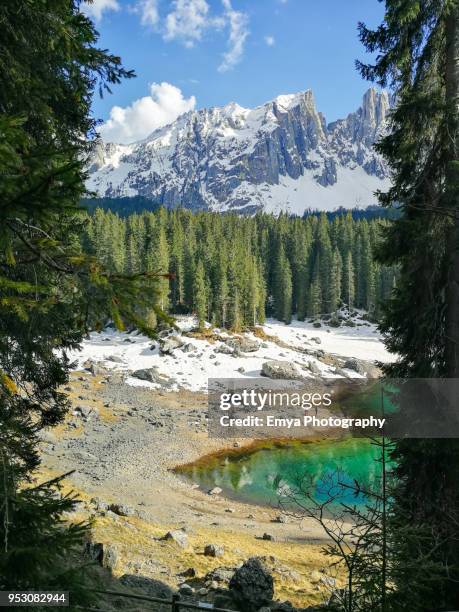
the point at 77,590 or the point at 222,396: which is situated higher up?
the point at 77,590

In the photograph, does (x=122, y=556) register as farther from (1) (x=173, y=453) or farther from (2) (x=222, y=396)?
(2) (x=222, y=396)

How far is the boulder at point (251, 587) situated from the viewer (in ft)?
29.4

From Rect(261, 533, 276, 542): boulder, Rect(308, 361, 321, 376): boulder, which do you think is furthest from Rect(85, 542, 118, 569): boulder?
Rect(308, 361, 321, 376): boulder

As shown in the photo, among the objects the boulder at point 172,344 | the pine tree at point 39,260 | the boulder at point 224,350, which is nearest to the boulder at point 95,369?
the boulder at point 172,344

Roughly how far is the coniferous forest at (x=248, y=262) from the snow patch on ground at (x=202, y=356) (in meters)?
5.95

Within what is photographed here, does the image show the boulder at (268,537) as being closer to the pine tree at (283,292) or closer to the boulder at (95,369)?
the boulder at (95,369)

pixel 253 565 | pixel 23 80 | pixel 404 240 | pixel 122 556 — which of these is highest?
→ pixel 23 80

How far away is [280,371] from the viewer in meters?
43.6

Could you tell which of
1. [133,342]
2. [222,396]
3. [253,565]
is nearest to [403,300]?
[253,565]

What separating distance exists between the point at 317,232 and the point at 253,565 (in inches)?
3438

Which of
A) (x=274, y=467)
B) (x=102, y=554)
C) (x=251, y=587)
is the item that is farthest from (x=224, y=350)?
(x=251, y=587)

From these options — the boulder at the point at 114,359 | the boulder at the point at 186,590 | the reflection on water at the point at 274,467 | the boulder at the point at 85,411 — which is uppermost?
the boulder at the point at 186,590

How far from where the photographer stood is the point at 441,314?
752cm

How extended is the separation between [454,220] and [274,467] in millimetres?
22423
